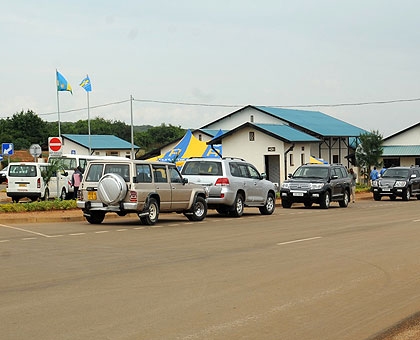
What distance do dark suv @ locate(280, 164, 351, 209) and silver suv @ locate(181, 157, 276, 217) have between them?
5667 millimetres

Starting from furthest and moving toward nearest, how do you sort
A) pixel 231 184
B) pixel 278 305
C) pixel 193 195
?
pixel 231 184
pixel 193 195
pixel 278 305

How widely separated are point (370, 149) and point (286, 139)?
7.46 meters

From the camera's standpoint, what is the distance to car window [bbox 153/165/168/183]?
832 inches

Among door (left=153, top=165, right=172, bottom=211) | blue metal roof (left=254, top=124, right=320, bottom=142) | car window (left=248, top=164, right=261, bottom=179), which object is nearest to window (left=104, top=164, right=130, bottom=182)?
door (left=153, top=165, right=172, bottom=211)

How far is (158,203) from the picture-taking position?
21.1m

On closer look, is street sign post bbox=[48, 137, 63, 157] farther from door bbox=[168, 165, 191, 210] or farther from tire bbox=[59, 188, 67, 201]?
door bbox=[168, 165, 191, 210]

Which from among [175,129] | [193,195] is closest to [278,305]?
[193,195]

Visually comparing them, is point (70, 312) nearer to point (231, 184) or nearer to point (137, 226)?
point (137, 226)

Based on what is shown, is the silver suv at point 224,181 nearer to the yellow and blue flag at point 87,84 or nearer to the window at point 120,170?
the window at point 120,170

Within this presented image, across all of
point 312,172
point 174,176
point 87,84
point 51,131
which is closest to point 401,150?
point 87,84

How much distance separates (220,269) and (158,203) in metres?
9.78

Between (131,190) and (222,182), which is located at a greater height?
(222,182)

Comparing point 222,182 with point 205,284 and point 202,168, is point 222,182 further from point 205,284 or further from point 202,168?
point 205,284

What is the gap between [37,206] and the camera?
24.8 metres
